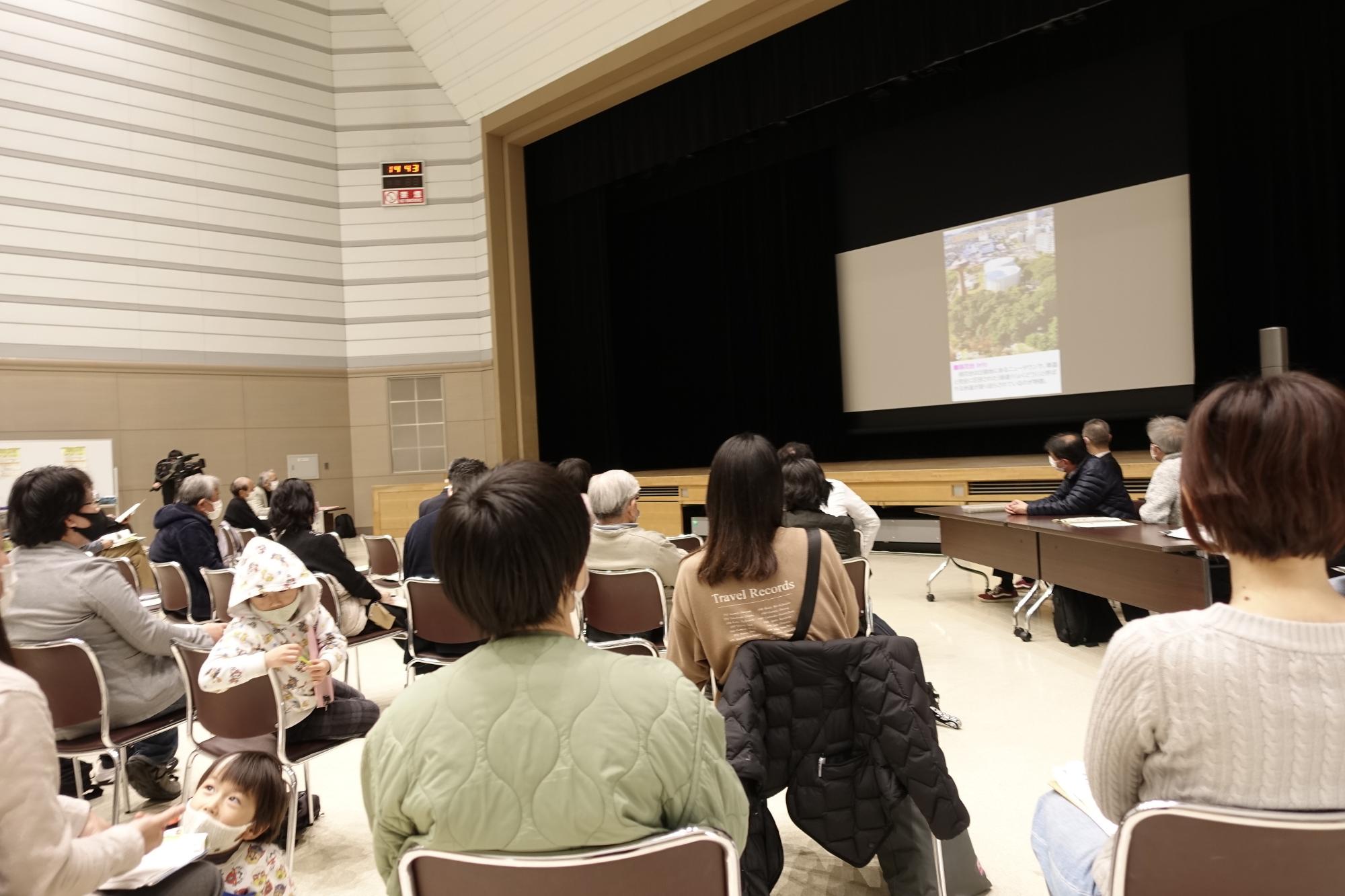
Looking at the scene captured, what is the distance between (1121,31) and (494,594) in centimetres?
840

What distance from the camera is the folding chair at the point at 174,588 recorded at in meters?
4.58

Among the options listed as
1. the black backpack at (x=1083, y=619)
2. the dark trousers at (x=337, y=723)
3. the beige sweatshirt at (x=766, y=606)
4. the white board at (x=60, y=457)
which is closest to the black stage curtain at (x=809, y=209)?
the black backpack at (x=1083, y=619)

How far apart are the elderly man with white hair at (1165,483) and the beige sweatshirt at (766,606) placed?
3.27 meters

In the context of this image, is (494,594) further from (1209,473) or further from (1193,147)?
(1193,147)

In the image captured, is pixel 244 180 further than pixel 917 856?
Yes

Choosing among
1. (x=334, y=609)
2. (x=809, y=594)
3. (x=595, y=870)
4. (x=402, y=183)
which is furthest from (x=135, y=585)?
(x=402, y=183)

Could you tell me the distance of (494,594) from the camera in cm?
116

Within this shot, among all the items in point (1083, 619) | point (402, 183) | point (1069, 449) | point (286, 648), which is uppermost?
point (402, 183)

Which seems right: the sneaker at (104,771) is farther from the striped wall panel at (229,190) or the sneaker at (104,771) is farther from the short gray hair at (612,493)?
the striped wall panel at (229,190)

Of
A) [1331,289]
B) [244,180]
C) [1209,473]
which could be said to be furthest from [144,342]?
[1331,289]

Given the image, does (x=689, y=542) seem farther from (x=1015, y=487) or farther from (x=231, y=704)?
(x=1015, y=487)

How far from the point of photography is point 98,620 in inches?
109

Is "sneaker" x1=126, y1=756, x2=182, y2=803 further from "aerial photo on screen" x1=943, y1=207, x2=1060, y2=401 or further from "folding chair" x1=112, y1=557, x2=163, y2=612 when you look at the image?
"aerial photo on screen" x1=943, y1=207, x2=1060, y2=401

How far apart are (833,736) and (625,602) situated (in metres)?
1.68
